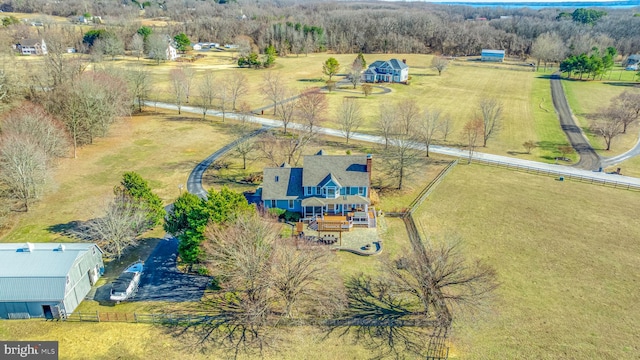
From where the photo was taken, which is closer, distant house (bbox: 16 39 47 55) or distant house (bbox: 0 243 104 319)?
distant house (bbox: 0 243 104 319)

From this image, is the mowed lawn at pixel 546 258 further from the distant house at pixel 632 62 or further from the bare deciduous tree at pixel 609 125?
the distant house at pixel 632 62

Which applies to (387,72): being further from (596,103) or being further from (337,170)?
(337,170)

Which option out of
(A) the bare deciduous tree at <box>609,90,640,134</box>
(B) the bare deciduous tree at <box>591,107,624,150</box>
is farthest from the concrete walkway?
(A) the bare deciduous tree at <box>609,90,640,134</box>

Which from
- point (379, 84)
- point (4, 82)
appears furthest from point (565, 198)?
point (4, 82)

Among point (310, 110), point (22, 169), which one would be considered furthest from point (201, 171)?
point (310, 110)

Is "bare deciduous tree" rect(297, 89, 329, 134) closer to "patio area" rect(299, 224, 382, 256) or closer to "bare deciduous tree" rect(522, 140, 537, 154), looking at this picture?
"patio area" rect(299, 224, 382, 256)

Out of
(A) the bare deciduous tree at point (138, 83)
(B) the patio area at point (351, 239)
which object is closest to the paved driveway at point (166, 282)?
(B) the patio area at point (351, 239)

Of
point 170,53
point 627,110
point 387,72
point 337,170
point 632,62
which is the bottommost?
point 337,170
